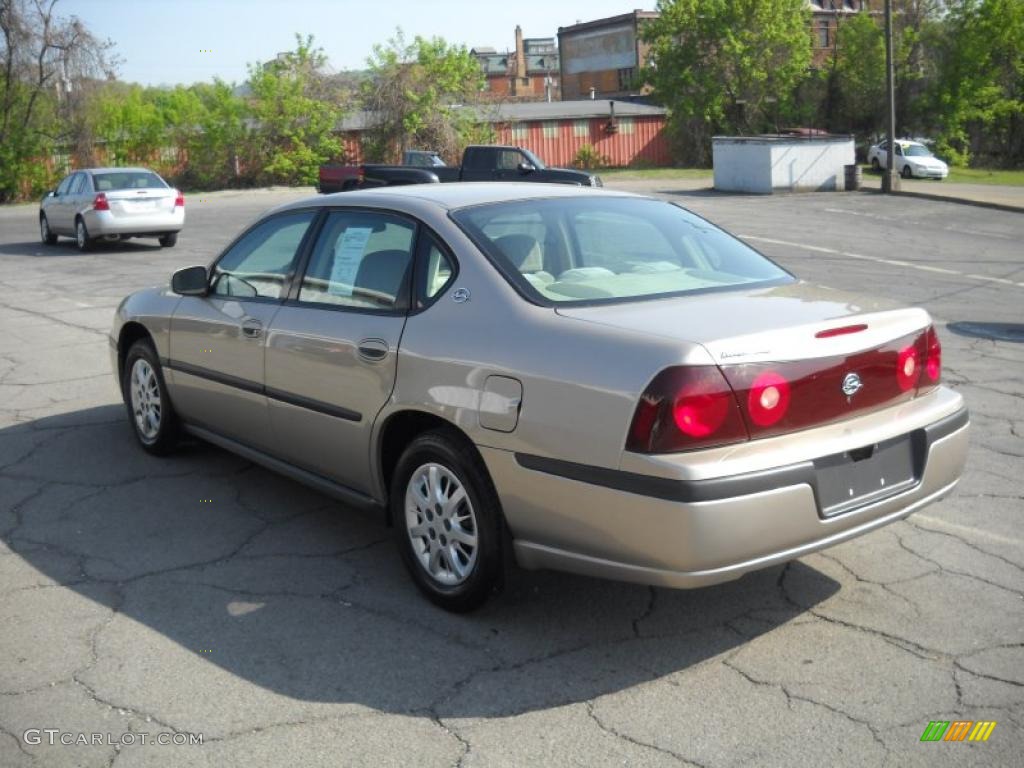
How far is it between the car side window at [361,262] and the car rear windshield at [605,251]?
31 centimetres

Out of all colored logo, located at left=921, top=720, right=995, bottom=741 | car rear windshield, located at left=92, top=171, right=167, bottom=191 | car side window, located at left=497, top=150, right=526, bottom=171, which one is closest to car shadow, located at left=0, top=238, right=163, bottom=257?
car rear windshield, located at left=92, top=171, right=167, bottom=191

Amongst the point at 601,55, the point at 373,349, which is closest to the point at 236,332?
the point at 373,349

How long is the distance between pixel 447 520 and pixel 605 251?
1.30 m

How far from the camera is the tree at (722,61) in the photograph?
2062 inches

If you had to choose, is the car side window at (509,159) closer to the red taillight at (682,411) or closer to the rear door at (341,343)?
the rear door at (341,343)

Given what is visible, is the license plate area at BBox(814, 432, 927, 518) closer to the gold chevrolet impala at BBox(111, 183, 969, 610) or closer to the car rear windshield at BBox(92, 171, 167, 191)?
the gold chevrolet impala at BBox(111, 183, 969, 610)

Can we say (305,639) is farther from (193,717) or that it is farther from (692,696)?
(692,696)

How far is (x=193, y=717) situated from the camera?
3600mm

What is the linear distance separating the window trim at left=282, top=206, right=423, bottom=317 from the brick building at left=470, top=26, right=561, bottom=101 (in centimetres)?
10042

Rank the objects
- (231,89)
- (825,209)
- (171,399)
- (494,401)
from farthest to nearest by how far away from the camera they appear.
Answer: (231,89)
(825,209)
(171,399)
(494,401)

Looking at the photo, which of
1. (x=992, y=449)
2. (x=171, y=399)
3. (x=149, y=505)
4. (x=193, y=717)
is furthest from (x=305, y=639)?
(x=992, y=449)

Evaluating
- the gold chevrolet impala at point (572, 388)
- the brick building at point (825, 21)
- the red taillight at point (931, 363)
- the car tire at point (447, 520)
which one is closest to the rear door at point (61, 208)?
the gold chevrolet impala at point (572, 388)

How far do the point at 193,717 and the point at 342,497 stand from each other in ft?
4.81

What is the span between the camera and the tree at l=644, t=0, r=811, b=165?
5238 cm
